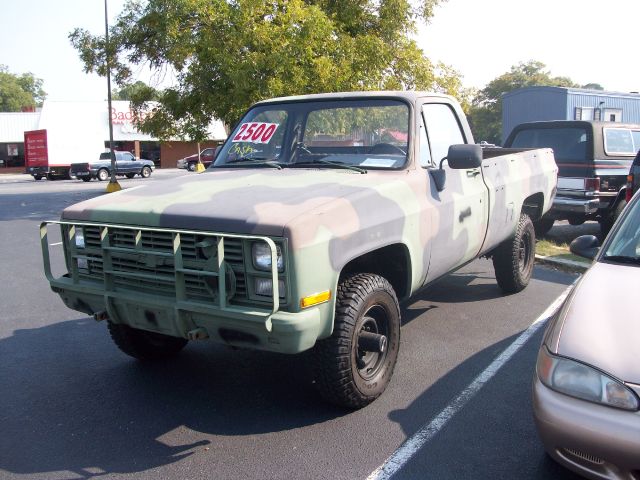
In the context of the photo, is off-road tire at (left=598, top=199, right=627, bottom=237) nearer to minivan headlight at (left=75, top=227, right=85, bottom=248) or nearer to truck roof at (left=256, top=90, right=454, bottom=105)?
truck roof at (left=256, top=90, right=454, bottom=105)

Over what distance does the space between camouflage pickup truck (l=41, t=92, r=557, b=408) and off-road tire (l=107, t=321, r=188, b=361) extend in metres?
0.01

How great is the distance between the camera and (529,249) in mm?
6570

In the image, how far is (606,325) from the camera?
2.74 metres

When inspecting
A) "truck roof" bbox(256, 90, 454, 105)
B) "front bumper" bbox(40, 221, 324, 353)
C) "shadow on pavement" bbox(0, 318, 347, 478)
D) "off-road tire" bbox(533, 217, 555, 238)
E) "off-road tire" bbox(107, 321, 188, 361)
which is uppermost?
"truck roof" bbox(256, 90, 454, 105)

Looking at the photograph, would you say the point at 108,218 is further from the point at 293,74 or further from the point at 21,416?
the point at 293,74

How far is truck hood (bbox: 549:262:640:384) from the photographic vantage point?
8.26ft

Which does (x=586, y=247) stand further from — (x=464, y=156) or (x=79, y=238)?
(x=79, y=238)

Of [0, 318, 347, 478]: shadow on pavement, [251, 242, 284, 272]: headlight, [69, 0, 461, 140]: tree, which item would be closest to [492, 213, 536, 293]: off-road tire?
[0, 318, 347, 478]: shadow on pavement

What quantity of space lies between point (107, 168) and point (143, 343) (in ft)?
105

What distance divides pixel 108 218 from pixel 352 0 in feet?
44.6

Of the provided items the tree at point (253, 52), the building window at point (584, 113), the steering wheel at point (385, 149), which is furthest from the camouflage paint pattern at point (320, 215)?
the building window at point (584, 113)

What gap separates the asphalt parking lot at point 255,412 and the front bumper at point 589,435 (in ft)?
1.90

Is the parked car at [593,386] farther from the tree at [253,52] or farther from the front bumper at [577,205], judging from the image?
the tree at [253,52]

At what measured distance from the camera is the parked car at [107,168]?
109 ft
